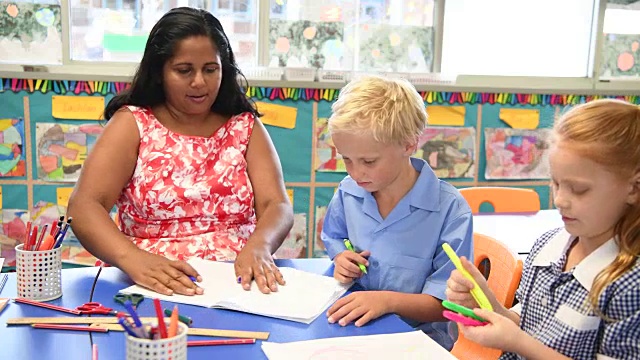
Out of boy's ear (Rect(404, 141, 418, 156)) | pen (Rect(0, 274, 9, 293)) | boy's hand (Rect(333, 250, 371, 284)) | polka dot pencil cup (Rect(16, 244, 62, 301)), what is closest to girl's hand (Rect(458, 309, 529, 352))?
boy's hand (Rect(333, 250, 371, 284))

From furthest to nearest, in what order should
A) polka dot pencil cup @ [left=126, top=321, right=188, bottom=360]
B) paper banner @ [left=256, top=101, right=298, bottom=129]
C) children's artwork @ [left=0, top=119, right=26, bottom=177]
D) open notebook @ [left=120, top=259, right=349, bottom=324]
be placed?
paper banner @ [left=256, top=101, right=298, bottom=129] < children's artwork @ [left=0, top=119, right=26, bottom=177] < open notebook @ [left=120, top=259, right=349, bottom=324] < polka dot pencil cup @ [left=126, top=321, right=188, bottom=360]

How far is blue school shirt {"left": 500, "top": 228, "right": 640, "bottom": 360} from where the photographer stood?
0.99 meters

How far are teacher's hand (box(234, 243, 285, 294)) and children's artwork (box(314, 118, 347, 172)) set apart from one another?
1.50m

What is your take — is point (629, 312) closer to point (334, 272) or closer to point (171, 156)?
point (334, 272)

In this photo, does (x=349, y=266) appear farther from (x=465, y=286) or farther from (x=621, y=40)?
(x=621, y=40)

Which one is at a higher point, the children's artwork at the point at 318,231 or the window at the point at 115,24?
the window at the point at 115,24

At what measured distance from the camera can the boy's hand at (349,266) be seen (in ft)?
4.57

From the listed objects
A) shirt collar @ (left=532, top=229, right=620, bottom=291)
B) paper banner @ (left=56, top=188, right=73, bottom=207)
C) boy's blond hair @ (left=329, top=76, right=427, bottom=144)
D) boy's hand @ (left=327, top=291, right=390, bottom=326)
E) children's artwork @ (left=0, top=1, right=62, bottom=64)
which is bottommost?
paper banner @ (left=56, top=188, right=73, bottom=207)

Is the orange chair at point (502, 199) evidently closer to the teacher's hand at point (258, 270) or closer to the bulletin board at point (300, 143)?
the bulletin board at point (300, 143)

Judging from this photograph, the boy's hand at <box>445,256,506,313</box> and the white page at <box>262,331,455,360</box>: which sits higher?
the boy's hand at <box>445,256,506,313</box>

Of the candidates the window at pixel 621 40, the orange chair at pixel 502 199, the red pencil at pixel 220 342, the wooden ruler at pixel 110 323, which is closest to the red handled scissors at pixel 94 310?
the wooden ruler at pixel 110 323

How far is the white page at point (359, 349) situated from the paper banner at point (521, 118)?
7.56ft

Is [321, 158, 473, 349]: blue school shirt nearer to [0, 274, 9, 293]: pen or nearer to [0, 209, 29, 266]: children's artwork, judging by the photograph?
[0, 274, 9, 293]: pen

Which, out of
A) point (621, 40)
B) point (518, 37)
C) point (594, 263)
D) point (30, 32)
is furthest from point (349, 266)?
point (621, 40)
